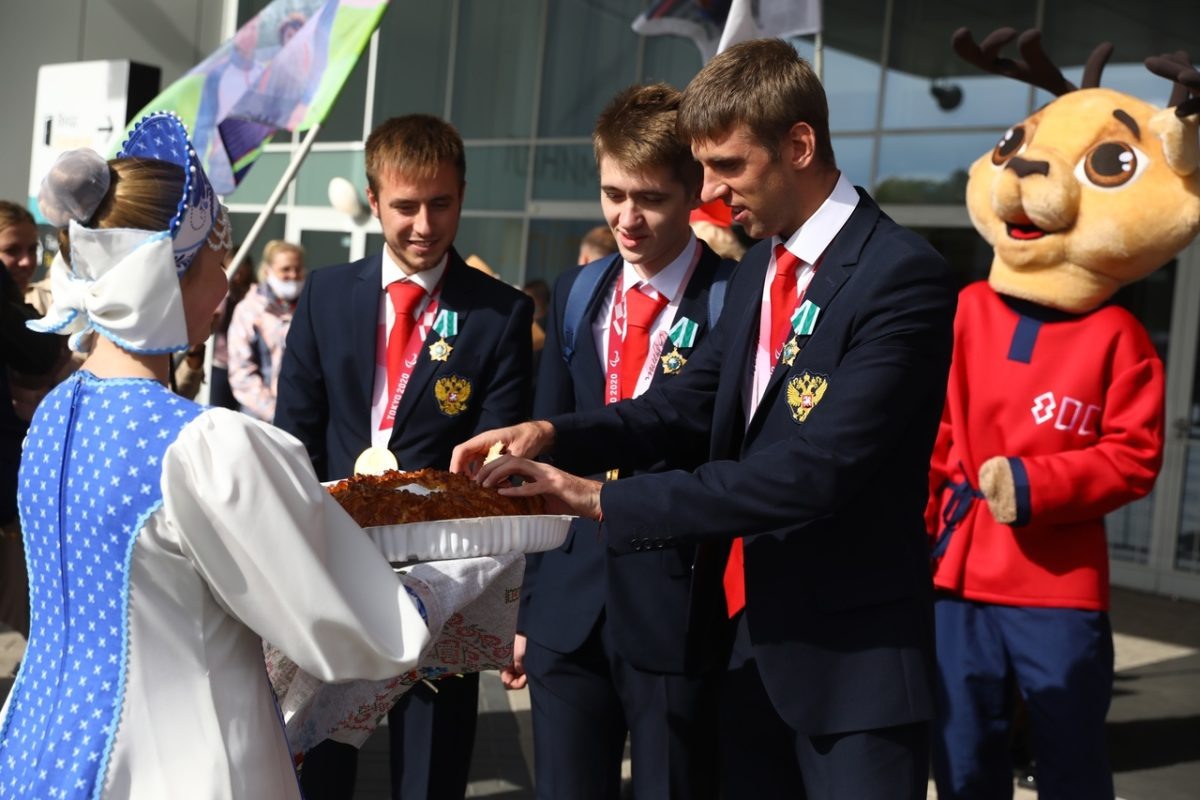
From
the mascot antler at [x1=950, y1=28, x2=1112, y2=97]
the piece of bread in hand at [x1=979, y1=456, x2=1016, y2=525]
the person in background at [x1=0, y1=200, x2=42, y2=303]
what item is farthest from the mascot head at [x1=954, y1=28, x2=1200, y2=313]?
the person in background at [x1=0, y1=200, x2=42, y2=303]

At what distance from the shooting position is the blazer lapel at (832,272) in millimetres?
2607

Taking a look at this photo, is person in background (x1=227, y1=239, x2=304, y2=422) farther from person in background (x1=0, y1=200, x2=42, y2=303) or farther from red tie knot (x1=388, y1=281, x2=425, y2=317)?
red tie knot (x1=388, y1=281, x2=425, y2=317)

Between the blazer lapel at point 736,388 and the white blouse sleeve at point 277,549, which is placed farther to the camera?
the blazer lapel at point 736,388

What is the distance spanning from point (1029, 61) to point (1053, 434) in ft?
4.73

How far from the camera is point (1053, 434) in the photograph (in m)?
4.13

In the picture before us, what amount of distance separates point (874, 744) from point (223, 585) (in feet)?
4.16

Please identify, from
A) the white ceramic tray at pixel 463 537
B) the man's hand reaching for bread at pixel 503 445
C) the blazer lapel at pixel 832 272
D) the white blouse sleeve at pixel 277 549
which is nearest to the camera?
the white blouse sleeve at pixel 277 549

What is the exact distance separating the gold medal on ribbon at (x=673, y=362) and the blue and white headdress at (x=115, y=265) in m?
1.41

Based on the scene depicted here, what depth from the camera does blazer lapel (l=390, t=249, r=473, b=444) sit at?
365cm

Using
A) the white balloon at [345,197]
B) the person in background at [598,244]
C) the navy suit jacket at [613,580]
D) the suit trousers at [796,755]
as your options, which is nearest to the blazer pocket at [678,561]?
the navy suit jacket at [613,580]

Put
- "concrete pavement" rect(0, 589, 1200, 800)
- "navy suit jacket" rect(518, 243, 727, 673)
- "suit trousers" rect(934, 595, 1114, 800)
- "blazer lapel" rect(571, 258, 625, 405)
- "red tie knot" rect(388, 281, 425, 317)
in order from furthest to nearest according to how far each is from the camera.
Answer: "concrete pavement" rect(0, 589, 1200, 800)
"suit trousers" rect(934, 595, 1114, 800)
"red tie knot" rect(388, 281, 425, 317)
"blazer lapel" rect(571, 258, 625, 405)
"navy suit jacket" rect(518, 243, 727, 673)

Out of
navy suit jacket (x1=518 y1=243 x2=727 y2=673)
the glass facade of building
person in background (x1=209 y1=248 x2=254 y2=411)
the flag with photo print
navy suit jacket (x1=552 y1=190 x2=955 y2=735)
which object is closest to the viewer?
navy suit jacket (x1=552 y1=190 x2=955 y2=735)

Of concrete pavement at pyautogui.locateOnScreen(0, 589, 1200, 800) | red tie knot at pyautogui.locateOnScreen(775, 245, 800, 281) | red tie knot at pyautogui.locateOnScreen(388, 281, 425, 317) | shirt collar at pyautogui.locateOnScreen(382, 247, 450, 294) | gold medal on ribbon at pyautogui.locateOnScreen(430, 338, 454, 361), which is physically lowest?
concrete pavement at pyautogui.locateOnScreen(0, 589, 1200, 800)

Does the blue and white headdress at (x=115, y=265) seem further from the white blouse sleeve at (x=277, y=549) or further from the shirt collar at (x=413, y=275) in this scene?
the shirt collar at (x=413, y=275)
